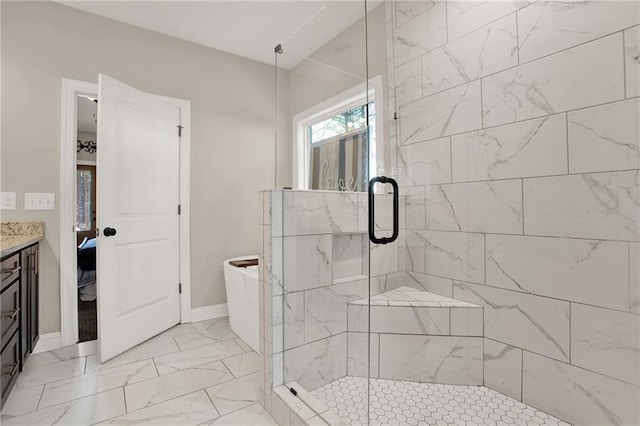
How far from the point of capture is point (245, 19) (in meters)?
2.62

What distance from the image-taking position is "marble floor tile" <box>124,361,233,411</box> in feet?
5.61

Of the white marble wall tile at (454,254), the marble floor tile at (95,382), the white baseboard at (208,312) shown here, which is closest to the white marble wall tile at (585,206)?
the white marble wall tile at (454,254)

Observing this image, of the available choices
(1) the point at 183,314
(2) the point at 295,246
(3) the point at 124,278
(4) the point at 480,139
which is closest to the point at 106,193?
(3) the point at 124,278

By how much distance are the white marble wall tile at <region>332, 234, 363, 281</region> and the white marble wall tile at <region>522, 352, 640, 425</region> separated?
3.24 feet

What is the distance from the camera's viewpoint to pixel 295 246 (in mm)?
1687

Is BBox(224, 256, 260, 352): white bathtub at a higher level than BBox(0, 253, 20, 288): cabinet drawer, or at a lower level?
lower

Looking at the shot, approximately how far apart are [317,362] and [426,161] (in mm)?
1489

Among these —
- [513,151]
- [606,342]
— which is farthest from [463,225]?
[606,342]

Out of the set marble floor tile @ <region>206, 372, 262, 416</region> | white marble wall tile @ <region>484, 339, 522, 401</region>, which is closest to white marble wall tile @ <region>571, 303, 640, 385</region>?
white marble wall tile @ <region>484, 339, 522, 401</region>

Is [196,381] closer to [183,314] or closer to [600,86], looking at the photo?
[183,314]

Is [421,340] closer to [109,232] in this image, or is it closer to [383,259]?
[383,259]

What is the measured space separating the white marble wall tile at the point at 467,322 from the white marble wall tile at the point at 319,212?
0.78m

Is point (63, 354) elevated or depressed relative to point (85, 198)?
depressed

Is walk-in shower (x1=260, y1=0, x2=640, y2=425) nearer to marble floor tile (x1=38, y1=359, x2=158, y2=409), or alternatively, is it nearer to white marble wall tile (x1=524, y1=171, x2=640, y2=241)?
white marble wall tile (x1=524, y1=171, x2=640, y2=241)
